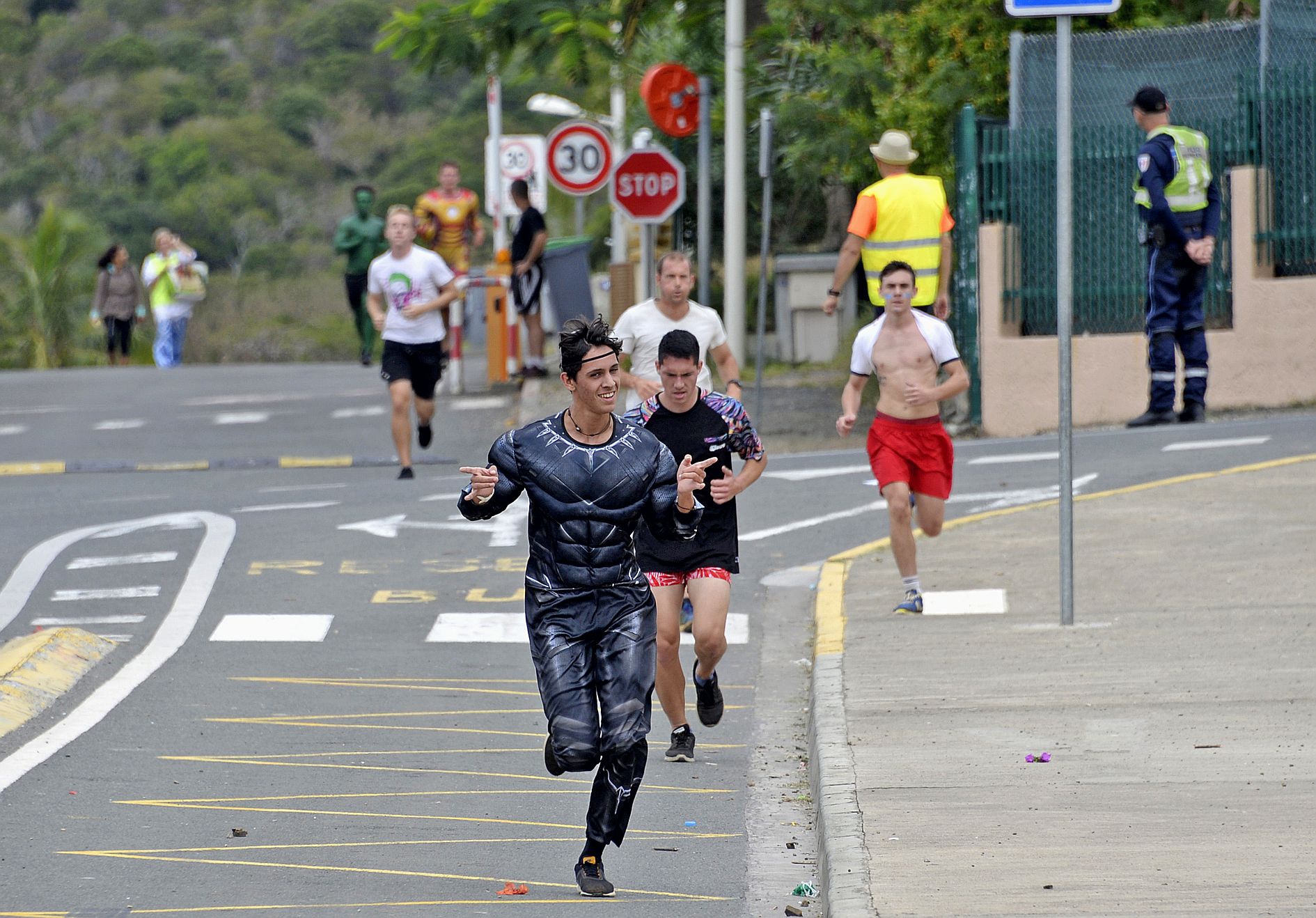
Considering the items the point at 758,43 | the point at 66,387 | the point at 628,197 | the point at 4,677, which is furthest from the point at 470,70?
the point at 4,677

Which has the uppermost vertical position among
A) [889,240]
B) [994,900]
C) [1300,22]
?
[1300,22]

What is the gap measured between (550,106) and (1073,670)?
35491 mm

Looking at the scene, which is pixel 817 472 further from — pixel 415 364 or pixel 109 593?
pixel 109 593

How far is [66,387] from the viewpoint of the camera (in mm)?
25906

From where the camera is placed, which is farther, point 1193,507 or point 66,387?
point 66,387

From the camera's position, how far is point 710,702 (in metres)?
8.55

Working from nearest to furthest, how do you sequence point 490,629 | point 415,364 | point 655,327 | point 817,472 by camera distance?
point 655,327, point 490,629, point 817,472, point 415,364

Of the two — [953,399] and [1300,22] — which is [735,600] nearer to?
[953,399]

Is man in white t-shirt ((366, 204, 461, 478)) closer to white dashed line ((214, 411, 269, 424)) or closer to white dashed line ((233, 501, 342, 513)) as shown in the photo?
white dashed line ((233, 501, 342, 513))

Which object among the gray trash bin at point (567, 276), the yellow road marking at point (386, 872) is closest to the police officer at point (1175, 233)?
the yellow road marking at point (386, 872)

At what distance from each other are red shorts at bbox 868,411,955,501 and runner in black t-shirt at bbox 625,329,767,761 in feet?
7.80

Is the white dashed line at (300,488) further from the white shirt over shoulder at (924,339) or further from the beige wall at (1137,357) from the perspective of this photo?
the white shirt over shoulder at (924,339)

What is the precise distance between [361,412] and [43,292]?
15147mm

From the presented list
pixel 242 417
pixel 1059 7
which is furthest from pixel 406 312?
pixel 1059 7
